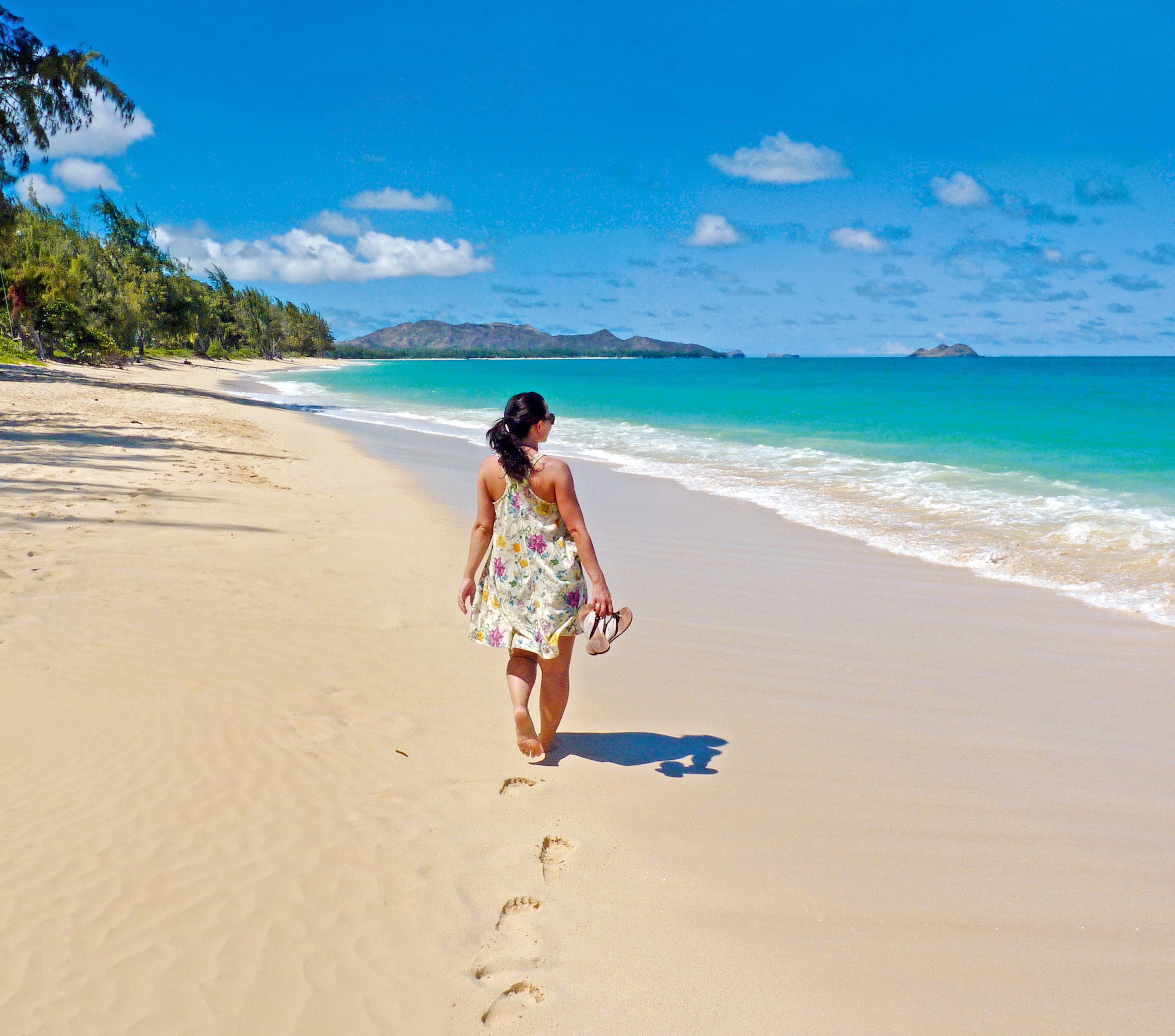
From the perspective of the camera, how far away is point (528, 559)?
12.2ft

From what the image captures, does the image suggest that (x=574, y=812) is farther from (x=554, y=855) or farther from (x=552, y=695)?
(x=552, y=695)

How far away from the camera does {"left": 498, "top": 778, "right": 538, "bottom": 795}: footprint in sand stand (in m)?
3.66

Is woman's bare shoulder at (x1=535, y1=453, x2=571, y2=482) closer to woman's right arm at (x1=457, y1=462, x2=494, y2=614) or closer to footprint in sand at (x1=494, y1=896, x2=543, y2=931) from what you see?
woman's right arm at (x1=457, y1=462, x2=494, y2=614)

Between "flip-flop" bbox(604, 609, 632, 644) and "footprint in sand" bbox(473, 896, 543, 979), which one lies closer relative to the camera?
"footprint in sand" bbox(473, 896, 543, 979)

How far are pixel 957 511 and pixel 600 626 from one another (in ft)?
29.8

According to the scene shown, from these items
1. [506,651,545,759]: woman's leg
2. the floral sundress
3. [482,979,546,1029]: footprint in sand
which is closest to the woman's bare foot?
[506,651,545,759]: woman's leg

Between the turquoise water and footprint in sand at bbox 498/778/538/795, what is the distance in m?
5.36

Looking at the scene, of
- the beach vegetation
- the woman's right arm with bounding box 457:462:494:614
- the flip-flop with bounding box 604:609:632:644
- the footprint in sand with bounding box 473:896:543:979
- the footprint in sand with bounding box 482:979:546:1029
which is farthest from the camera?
the beach vegetation

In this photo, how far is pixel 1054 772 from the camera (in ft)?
12.9

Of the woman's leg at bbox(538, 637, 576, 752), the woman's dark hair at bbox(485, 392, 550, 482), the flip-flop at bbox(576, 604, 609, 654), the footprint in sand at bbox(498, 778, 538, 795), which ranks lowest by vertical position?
the footprint in sand at bbox(498, 778, 538, 795)

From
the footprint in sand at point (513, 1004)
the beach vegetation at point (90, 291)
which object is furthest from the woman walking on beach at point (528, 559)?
the beach vegetation at point (90, 291)

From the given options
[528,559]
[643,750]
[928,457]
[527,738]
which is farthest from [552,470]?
[928,457]

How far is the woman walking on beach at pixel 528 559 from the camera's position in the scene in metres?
3.59

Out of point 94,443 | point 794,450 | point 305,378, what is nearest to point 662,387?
point 305,378
